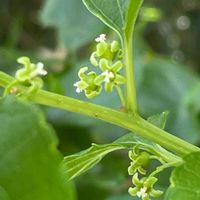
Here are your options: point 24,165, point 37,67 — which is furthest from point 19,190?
point 37,67

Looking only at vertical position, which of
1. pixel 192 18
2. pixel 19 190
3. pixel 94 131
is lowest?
pixel 94 131

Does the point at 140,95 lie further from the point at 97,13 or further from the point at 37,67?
the point at 37,67

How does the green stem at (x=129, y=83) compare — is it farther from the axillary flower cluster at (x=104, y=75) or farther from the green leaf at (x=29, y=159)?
the green leaf at (x=29, y=159)

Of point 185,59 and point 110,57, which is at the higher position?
point 110,57

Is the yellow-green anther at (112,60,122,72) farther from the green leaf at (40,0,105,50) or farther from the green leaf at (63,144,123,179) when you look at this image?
the green leaf at (40,0,105,50)

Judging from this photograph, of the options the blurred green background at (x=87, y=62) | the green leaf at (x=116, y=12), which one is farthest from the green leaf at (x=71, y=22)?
the green leaf at (x=116, y=12)

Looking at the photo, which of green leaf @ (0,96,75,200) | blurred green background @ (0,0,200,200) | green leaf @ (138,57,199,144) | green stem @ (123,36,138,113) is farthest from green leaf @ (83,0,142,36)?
green leaf @ (138,57,199,144)
